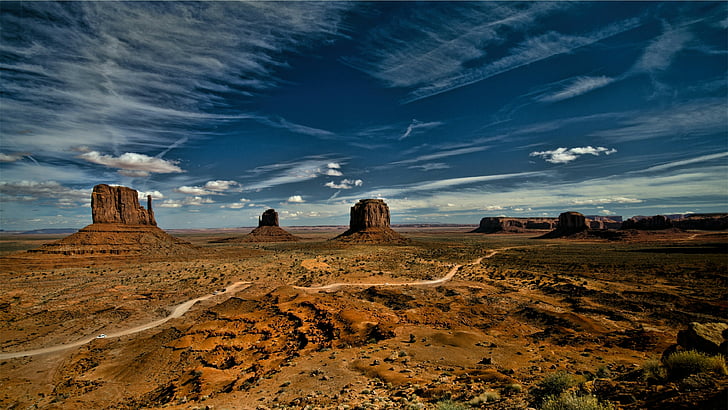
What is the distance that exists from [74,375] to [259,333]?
9127 mm

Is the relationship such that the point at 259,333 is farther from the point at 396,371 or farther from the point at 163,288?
the point at 163,288

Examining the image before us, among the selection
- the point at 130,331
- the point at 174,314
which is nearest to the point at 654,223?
the point at 174,314

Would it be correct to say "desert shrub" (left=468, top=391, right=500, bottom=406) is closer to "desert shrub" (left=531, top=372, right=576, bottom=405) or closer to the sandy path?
"desert shrub" (left=531, top=372, right=576, bottom=405)

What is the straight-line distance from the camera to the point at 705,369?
708 cm

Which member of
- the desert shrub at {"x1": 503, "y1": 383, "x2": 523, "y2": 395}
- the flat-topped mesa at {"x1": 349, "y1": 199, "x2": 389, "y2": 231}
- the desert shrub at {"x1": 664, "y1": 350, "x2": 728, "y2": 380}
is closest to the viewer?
the desert shrub at {"x1": 664, "y1": 350, "x2": 728, "y2": 380}

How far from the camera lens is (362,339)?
53.9ft

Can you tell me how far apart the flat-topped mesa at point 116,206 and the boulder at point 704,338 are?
89.6 meters

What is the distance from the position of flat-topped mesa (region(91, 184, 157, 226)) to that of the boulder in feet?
294

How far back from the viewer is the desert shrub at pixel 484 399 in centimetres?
805

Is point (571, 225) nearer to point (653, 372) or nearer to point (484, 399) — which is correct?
point (653, 372)

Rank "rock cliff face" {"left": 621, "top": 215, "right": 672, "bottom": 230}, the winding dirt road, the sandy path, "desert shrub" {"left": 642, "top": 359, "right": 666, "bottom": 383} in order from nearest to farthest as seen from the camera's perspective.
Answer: "desert shrub" {"left": 642, "top": 359, "right": 666, "bottom": 383} → the sandy path → the winding dirt road → "rock cliff face" {"left": 621, "top": 215, "right": 672, "bottom": 230}

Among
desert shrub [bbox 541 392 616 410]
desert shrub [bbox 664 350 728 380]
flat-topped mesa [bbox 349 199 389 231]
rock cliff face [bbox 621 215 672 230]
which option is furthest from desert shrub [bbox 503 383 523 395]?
rock cliff face [bbox 621 215 672 230]

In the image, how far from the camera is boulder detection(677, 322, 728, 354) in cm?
838

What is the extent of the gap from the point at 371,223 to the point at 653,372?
9903cm
